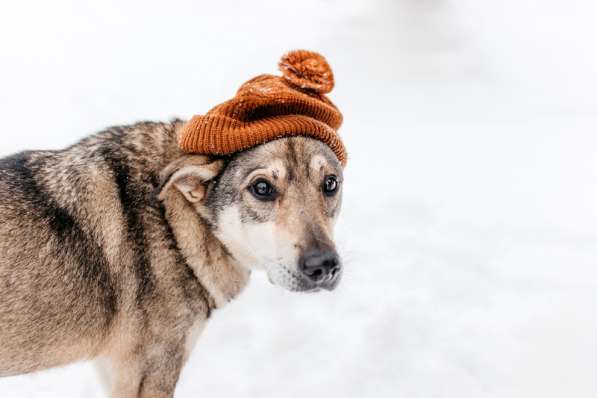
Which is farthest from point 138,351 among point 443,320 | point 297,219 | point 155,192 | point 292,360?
point 443,320

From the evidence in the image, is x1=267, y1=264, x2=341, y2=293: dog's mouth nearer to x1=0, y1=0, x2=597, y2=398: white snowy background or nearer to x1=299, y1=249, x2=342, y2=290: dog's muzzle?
x1=299, y1=249, x2=342, y2=290: dog's muzzle

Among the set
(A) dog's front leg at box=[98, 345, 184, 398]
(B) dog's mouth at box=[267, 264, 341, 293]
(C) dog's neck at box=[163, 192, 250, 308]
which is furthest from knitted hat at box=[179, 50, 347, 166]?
(A) dog's front leg at box=[98, 345, 184, 398]

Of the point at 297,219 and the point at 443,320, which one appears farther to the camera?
the point at 443,320

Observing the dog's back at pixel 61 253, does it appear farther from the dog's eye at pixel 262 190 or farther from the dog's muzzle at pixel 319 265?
the dog's muzzle at pixel 319 265

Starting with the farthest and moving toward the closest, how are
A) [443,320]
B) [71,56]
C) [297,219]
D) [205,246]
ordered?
1. [71,56]
2. [443,320]
3. [205,246]
4. [297,219]

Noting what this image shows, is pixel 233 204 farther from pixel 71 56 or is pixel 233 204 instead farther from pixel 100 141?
pixel 71 56

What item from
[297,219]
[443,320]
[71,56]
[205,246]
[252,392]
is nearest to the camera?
[297,219]

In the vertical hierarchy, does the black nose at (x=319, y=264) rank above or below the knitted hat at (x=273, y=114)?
below

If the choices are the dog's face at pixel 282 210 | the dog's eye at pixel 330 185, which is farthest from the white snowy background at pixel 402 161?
the dog's eye at pixel 330 185

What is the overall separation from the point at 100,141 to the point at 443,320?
291 cm

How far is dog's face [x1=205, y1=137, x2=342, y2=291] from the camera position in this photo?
2826 millimetres

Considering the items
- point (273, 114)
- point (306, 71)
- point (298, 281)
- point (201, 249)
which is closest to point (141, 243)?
point (201, 249)

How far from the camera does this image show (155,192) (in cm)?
290

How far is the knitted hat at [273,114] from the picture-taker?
2980 mm
